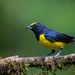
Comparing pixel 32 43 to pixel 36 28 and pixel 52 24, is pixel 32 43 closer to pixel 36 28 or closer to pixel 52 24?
pixel 52 24

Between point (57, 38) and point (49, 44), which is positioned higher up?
point (57, 38)

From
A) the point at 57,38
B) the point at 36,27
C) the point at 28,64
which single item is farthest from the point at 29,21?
the point at 28,64

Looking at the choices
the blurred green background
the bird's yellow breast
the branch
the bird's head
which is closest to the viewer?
the branch

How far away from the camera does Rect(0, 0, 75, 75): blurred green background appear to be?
31.8 feet

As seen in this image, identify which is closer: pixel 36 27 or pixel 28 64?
pixel 28 64

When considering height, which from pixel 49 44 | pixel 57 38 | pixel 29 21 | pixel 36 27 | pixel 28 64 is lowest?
pixel 28 64

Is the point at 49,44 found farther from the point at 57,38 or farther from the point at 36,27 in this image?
the point at 36,27

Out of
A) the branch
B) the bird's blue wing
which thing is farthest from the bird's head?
the branch

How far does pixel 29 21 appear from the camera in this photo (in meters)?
10.2

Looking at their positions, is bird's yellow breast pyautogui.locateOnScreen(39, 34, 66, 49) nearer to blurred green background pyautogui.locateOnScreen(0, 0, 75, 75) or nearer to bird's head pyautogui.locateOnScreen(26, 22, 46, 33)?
bird's head pyautogui.locateOnScreen(26, 22, 46, 33)

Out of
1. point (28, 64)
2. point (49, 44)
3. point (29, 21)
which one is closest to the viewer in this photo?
point (28, 64)

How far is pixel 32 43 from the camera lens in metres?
11.0

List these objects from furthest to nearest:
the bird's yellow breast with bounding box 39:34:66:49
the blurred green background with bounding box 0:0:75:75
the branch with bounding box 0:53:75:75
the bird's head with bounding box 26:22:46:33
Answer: the blurred green background with bounding box 0:0:75:75, the bird's head with bounding box 26:22:46:33, the bird's yellow breast with bounding box 39:34:66:49, the branch with bounding box 0:53:75:75

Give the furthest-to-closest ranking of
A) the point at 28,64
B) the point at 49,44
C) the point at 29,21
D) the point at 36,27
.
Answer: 1. the point at 29,21
2. the point at 36,27
3. the point at 49,44
4. the point at 28,64
